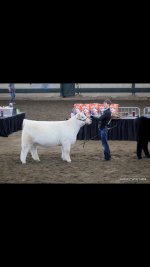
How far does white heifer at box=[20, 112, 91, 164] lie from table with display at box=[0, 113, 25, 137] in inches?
76.5

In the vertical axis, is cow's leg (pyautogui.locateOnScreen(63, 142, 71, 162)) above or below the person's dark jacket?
below

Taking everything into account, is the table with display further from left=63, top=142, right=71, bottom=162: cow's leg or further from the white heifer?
left=63, top=142, right=71, bottom=162: cow's leg

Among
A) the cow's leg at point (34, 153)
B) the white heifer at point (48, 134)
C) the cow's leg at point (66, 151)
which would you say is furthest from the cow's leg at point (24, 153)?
the cow's leg at point (66, 151)

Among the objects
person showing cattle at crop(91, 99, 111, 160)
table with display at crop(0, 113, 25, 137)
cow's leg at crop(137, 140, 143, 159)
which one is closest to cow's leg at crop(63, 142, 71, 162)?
person showing cattle at crop(91, 99, 111, 160)

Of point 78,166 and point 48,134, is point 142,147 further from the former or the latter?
point 48,134

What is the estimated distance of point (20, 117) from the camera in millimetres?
10922

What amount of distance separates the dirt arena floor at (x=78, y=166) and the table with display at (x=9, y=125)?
160 mm

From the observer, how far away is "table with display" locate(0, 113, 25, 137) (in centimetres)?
995

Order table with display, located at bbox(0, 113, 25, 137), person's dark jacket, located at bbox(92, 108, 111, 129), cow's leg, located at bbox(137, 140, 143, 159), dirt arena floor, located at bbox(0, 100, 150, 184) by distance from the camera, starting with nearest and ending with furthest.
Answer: dirt arena floor, located at bbox(0, 100, 150, 184), person's dark jacket, located at bbox(92, 108, 111, 129), cow's leg, located at bbox(137, 140, 143, 159), table with display, located at bbox(0, 113, 25, 137)

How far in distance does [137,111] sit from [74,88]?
12.7 feet

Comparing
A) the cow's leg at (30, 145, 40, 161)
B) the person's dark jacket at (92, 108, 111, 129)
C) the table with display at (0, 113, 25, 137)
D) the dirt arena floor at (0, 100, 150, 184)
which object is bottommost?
the dirt arena floor at (0, 100, 150, 184)

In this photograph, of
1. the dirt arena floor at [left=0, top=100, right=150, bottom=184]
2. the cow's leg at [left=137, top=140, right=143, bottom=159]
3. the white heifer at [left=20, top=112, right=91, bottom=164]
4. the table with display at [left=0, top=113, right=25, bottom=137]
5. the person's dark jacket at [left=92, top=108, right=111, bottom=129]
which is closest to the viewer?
the dirt arena floor at [left=0, top=100, right=150, bottom=184]
